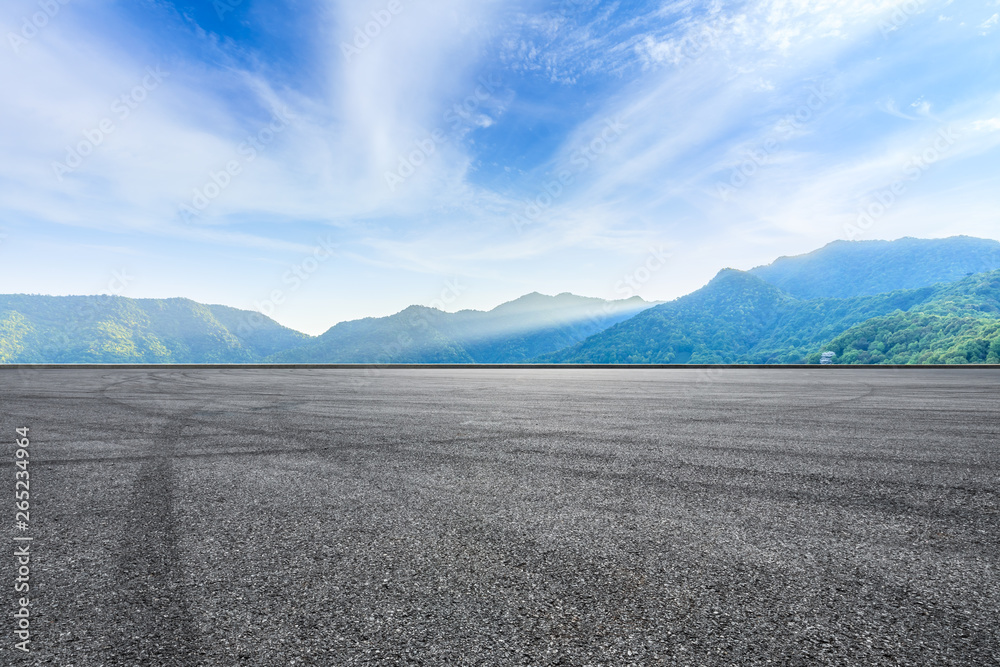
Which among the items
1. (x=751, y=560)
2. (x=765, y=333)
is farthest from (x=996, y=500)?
(x=765, y=333)

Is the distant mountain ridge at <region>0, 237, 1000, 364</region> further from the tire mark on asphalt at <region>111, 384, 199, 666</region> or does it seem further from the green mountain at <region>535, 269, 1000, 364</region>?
the tire mark on asphalt at <region>111, 384, 199, 666</region>

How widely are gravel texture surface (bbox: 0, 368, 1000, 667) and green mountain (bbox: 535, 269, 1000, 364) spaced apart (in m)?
88.8

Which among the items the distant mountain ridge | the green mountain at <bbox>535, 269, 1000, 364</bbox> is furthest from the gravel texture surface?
the distant mountain ridge

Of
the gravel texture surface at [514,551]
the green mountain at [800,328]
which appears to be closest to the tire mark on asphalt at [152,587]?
the gravel texture surface at [514,551]

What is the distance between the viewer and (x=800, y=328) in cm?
15662

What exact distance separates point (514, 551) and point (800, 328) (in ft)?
604

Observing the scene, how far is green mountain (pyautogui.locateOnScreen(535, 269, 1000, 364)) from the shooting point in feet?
281

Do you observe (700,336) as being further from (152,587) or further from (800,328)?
(152,587)

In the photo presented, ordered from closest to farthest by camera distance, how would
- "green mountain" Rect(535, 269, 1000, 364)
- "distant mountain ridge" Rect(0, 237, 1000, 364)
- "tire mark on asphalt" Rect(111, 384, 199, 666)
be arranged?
"tire mark on asphalt" Rect(111, 384, 199, 666) → "green mountain" Rect(535, 269, 1000, 364) → "distant mountain ridge" Rect(0, 237, 1000, 364)

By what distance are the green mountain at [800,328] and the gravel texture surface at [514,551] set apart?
88751mm

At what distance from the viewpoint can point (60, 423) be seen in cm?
870

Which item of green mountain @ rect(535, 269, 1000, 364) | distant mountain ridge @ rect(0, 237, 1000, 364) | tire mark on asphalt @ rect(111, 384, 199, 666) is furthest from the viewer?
distant mountain ridge @ rect(0, 237, 1000, 364)

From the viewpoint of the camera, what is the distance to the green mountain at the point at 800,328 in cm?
8550

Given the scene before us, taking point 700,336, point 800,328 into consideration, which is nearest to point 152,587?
point 700,336
